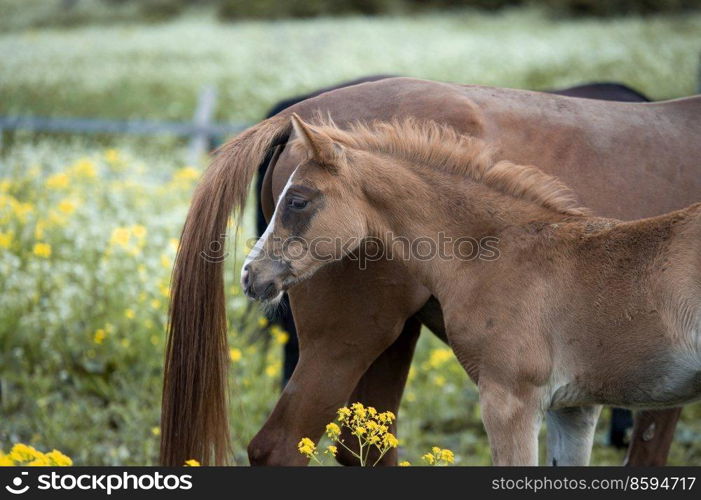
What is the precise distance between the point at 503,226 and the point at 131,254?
3742 millimetres

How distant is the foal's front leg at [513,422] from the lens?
2.73 m

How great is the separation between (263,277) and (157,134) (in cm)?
1040

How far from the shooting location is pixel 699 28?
16.8 metres

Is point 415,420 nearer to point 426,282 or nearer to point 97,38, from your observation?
point 426,282

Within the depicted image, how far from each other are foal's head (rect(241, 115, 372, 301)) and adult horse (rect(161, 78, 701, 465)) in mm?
302

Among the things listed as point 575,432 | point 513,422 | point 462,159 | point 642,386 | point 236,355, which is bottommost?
point 236,355

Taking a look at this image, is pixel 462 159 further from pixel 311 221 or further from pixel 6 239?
pixel 6 239

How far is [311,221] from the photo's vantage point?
3062 millimetres

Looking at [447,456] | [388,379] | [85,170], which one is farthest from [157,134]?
[447,456]

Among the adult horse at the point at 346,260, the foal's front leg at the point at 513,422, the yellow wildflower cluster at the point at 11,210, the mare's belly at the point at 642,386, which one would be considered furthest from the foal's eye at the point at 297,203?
the yellow wildflower cluster at the point at 11,210

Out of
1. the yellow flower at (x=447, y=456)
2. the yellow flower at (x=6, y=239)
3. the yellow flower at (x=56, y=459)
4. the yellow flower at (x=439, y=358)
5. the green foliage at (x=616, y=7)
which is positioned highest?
the green foliage at (x=616, y=7)

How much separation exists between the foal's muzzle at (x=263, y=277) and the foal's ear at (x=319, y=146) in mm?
411

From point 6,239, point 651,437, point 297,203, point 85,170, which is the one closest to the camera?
point 297,203

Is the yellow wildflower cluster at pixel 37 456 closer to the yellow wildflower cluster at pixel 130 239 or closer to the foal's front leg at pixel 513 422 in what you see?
the foal's front leg at pixel 513 422
